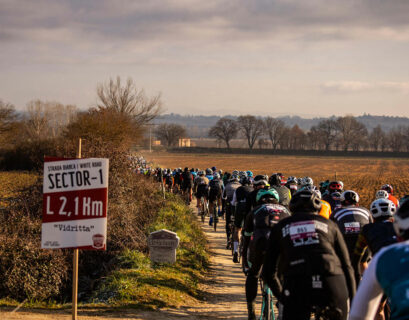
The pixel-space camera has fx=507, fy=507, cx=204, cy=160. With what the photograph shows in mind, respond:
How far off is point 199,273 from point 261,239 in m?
6.04

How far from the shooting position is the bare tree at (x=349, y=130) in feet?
487

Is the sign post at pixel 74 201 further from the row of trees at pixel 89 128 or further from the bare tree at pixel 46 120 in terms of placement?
the bare tree at pixel 46 120

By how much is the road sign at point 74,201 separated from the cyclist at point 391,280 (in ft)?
13.0

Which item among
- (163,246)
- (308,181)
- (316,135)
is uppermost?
(316,135)

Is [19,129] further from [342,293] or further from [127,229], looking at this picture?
[342,293]

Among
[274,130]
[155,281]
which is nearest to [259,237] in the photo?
A: [155,281]

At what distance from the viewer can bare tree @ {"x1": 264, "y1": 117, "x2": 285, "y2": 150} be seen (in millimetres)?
154125

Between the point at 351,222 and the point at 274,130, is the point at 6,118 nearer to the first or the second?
the point at 351,222

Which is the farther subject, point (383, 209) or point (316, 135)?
point (316, 135)

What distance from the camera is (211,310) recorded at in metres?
9.09

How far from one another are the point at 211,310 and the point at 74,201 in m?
3.94

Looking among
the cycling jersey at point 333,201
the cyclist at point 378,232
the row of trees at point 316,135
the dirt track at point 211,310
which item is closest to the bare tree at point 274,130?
the row of trees at point 316,135

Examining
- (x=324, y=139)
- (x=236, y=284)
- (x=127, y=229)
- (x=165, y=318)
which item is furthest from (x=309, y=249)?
(x=324, y=139)

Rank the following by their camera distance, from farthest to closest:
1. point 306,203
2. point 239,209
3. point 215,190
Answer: point 215,190, point 239,209, point 306,203
